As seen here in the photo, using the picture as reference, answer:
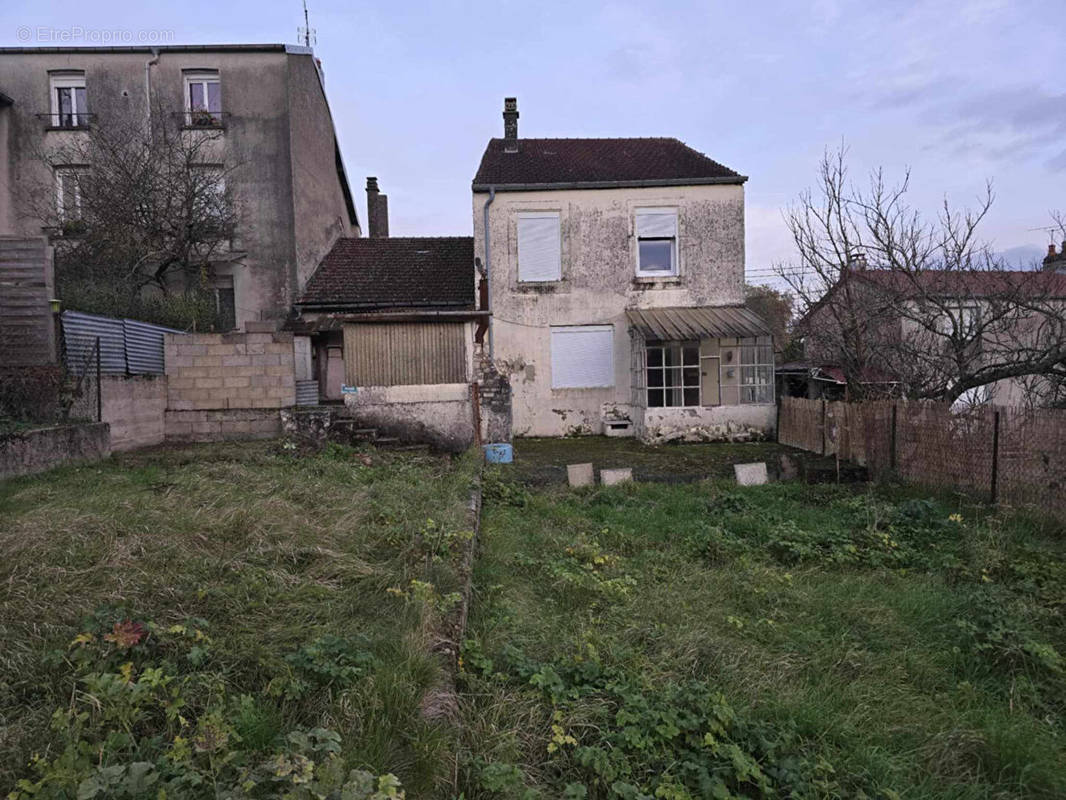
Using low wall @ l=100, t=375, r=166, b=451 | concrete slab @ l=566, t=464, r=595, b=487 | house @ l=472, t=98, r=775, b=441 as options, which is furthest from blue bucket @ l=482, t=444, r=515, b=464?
low wall @ l=100, t=375, r=166, b=451

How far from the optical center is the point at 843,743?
8.95ft

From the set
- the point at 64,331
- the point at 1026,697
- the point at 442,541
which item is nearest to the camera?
the point at 1026,697

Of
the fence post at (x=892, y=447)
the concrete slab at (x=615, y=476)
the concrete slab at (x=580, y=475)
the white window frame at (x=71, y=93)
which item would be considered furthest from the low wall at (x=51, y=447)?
the white window frame at (x=71, y=93)

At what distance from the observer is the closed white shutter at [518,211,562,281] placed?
14.3 m

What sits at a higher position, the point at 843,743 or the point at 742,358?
the point at 742,358

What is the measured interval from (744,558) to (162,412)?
32.9 feet

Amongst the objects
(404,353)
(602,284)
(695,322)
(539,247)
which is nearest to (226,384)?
(404,353)

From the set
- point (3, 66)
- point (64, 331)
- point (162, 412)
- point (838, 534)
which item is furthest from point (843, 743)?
point (3, 66)

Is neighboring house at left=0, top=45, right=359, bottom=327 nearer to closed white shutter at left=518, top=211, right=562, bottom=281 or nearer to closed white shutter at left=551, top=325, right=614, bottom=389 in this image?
closed white shutter at left=518, top=211, right=562, bottom=281

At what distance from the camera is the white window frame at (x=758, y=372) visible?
13814mm

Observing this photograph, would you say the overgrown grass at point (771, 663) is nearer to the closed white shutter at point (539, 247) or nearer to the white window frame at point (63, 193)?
the closed white shutter at point (539, 247)

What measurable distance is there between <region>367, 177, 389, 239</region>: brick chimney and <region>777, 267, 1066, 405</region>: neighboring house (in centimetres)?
1499

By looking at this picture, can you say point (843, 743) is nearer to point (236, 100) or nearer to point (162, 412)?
point (162, 412)

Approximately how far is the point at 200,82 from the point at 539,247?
10305mm
